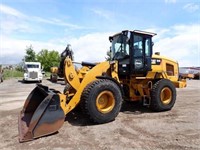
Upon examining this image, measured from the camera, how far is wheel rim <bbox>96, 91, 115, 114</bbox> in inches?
252

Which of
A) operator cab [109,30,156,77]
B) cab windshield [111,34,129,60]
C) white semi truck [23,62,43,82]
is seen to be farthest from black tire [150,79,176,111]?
white semi truck [23,62,43,82]

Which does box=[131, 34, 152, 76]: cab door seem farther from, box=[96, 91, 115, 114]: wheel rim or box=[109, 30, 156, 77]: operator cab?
box=[96, 91, 115, 114]: wheel rim

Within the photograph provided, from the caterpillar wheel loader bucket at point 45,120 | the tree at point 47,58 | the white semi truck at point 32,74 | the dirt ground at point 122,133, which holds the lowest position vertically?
the dirt ground at point 122,133

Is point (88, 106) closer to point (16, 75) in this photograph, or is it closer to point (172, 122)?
point (172, 122)

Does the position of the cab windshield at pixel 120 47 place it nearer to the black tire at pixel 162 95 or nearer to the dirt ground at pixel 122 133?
the black tire at pixel 162 95

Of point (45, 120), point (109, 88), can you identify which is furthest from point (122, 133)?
point (45, 120)

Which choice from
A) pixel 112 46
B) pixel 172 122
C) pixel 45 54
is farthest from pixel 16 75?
pixel 172 122

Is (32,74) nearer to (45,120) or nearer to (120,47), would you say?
(120,47)

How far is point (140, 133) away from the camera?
5.57m

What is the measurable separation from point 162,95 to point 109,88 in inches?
96.9

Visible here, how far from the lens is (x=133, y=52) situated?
773cm

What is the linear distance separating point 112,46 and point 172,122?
3334 mm

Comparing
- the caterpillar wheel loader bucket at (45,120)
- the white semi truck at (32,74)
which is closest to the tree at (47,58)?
the white semi truck at (32,74)

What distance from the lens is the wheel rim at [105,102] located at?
6.41m
